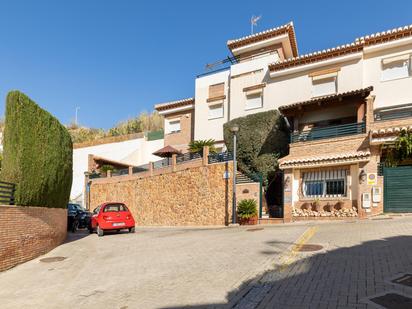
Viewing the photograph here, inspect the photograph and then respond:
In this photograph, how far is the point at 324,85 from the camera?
71.7 ft

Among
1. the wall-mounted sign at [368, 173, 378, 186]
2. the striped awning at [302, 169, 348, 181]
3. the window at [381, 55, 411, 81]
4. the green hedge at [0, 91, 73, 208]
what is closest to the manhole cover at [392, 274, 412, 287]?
the green hedge at [0, 91, 73, 208]

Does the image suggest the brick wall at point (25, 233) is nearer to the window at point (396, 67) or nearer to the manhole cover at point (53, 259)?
the manhole cover at point (53, 259)

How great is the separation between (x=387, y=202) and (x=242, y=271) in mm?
11201

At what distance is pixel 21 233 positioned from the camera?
31.0 ft

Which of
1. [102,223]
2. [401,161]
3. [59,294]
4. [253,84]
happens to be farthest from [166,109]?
[59,294]

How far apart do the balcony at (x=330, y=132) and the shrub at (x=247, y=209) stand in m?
4.50

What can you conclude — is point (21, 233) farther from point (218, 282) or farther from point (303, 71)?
point (303, 71)

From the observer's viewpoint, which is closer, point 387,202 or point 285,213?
point 387,202

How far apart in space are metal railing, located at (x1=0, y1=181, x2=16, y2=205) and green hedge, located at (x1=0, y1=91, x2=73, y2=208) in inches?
6.4

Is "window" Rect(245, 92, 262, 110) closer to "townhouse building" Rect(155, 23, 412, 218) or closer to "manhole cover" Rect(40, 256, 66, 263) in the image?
"townhouse building" Rect(155, 23, 412, 218)

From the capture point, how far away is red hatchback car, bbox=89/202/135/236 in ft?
50.5

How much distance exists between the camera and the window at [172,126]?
3114 cm

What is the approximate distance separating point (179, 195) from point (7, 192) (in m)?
13.0

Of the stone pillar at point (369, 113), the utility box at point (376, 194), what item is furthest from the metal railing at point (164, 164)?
the utility box at point (376, 194)
